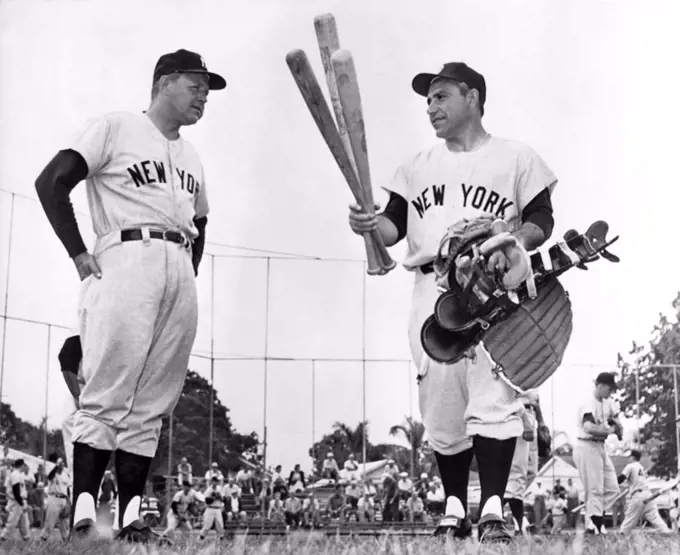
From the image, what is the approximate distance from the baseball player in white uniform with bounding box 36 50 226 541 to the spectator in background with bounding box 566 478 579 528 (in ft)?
57.6

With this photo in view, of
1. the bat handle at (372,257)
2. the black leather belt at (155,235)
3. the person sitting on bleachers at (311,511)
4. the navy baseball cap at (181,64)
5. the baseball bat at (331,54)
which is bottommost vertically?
the person sitting on bleachers at (311,511)

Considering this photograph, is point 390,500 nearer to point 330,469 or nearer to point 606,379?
point 330,469

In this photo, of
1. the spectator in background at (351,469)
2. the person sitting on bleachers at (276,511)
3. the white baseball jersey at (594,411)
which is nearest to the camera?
the white baseball jersey at (594,411)

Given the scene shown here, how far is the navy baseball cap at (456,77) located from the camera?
4570mm

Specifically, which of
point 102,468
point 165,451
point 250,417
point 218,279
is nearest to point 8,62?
point 102,468

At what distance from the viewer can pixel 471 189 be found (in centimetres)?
452

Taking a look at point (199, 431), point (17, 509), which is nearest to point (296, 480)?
point (199, 431)

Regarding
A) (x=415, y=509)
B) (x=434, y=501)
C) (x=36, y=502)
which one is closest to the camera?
(x=36, y=502)

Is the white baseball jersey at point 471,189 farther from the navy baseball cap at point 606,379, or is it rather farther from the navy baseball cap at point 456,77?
the navy baseball cap at point 606,379

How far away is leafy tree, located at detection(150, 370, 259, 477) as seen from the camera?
20984mm

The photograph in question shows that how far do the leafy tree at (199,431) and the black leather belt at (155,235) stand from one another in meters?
15.9

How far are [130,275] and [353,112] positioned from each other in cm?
114

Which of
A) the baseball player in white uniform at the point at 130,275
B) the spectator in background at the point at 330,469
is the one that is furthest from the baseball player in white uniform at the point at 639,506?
the spectator in background at the point at 330,469

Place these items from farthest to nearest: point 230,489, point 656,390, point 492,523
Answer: point 230,489 → point 656,390 → point 492,523
